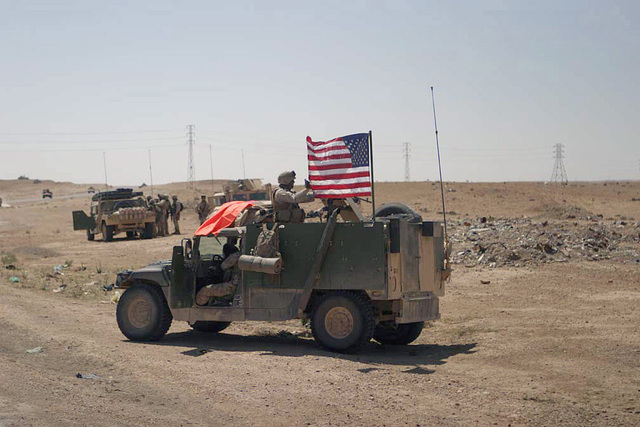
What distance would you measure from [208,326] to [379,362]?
11.8 feet

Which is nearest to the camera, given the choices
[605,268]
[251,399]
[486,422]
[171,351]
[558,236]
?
[486,422]

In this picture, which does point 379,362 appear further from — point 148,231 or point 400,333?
point 148,231

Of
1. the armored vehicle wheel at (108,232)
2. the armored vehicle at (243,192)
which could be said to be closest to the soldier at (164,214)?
the armored vehicle at (243,192)

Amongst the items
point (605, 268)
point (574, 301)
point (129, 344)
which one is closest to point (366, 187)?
point (129, 344)

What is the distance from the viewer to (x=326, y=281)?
1051 cm

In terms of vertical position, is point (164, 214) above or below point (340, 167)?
below

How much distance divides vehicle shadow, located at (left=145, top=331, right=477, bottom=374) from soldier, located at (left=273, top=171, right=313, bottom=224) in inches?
Result: 68.4

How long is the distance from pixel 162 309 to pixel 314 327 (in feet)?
7.72

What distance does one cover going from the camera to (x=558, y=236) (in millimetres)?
21250

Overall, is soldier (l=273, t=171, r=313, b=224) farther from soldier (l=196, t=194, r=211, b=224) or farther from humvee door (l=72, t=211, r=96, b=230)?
humvee door (l=72, t=211, r=96, b=230)

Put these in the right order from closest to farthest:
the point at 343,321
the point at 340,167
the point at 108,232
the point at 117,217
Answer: the point at 340,167
the point at 343,321
the point at 117,217
the point at 108,232

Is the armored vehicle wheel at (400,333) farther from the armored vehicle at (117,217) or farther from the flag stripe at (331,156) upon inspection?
the armored vehicle at (117,217)

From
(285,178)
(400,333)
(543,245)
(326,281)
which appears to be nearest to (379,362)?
(326,281)

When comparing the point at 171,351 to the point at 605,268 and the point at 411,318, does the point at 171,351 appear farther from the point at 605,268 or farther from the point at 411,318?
the point at 605,268
